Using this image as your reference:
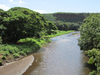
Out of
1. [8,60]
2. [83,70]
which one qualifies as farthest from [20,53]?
[83,70]

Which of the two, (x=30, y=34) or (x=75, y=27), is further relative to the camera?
(x=75, y=27)

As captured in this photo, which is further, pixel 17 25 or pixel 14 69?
pixel 17 25

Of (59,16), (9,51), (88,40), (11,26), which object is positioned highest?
(59,16)

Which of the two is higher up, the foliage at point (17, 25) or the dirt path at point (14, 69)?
the foliage at point (17, 25)

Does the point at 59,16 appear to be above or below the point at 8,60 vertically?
above

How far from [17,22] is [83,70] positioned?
17812 mm

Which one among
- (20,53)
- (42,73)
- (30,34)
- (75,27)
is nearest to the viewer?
(42,73)

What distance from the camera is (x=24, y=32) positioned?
26984mm

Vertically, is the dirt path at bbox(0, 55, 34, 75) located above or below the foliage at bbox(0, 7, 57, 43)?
below

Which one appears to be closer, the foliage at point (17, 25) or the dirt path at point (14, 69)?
the dirt path at point (14, 69)

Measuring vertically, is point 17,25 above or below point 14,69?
above

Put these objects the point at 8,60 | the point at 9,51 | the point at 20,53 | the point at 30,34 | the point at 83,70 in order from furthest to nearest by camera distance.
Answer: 1. the point at 30,34
2. the point at 20,53
3. the point at 9,51
4. the point at 8,60
5. the point at 83,70

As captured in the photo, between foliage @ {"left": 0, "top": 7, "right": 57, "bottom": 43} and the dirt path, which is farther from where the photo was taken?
foliage @ {"left": 0, "top": 7, "right": 57, "bottom": 43}

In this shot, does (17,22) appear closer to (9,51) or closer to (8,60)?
(9,51)
